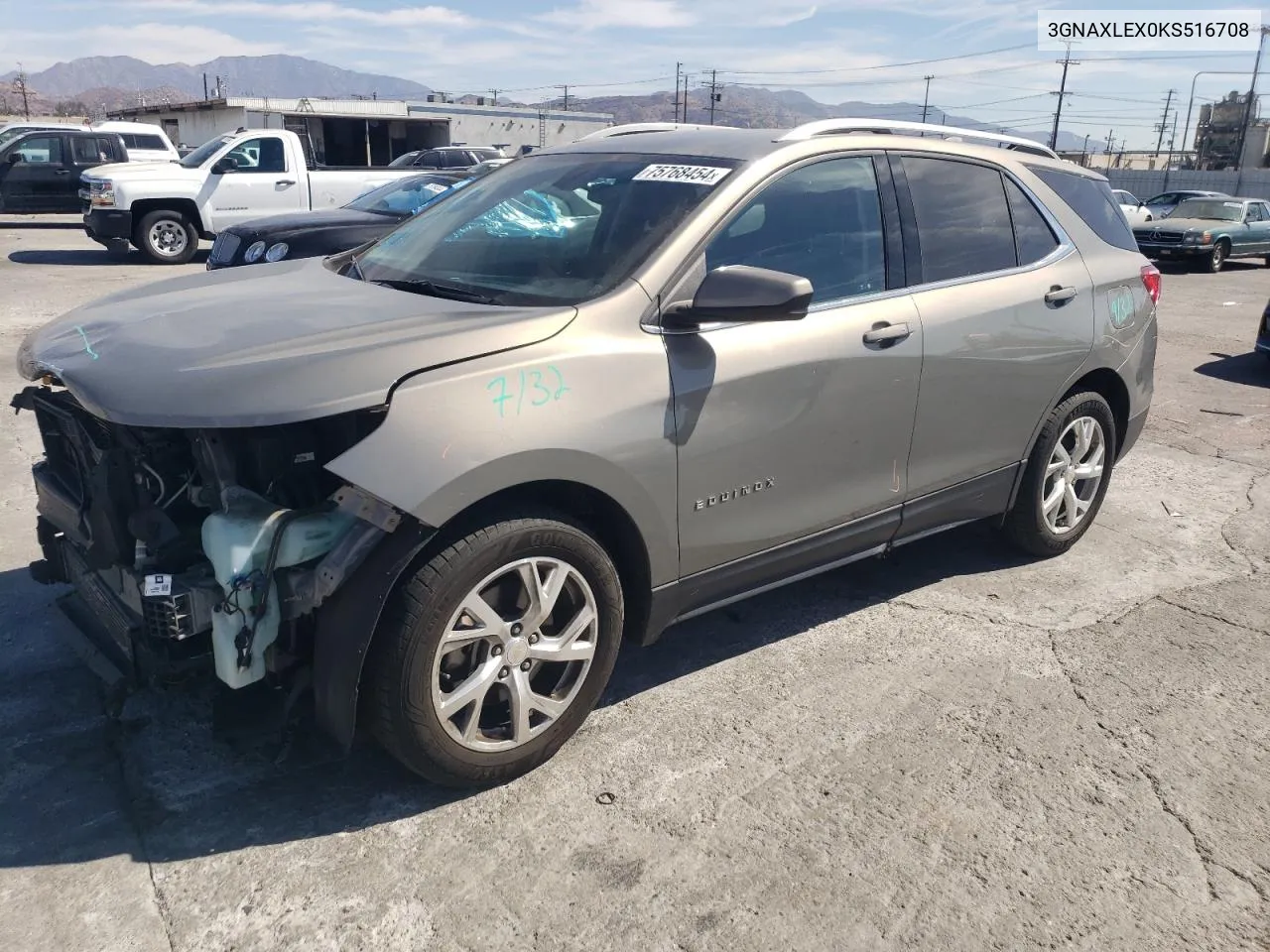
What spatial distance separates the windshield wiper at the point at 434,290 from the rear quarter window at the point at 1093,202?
2.71 metres

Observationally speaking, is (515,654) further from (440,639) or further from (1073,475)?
(1073,475)

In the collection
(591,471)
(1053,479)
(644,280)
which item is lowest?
(1053,479)

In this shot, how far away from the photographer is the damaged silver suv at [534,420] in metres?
2.64

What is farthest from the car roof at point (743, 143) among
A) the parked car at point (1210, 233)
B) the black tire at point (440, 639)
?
the parked car at point (1210, 233)

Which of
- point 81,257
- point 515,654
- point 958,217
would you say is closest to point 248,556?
point 515,654

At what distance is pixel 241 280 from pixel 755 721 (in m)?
2.40

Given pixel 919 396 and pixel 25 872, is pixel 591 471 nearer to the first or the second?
pixel 919 396

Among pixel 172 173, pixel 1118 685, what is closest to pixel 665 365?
pixel 1118 685

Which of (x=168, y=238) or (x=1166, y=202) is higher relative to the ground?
(x=1166, y=202)

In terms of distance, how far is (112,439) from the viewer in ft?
9.46

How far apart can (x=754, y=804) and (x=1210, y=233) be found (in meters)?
21.2

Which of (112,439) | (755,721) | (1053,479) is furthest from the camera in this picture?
(1053,479)

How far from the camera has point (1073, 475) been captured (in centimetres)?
476

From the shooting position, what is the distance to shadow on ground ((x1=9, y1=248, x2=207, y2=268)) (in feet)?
50.5
